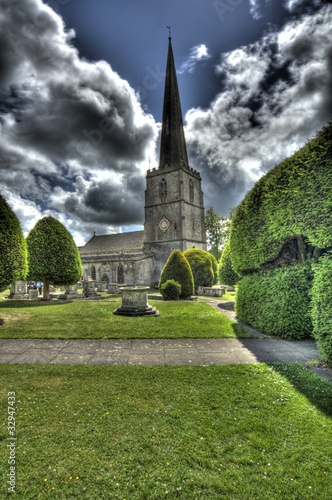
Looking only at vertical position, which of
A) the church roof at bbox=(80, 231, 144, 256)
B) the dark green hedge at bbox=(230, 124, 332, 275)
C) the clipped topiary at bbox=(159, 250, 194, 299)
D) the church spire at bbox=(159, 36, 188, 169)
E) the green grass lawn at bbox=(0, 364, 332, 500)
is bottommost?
the green grass lawn at bbox=(0, 364, 332, 500)

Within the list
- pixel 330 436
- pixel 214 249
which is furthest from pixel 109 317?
pixel 214 249

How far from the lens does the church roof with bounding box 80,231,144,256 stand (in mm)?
43469

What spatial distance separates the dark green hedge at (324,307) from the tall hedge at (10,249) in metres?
10.4

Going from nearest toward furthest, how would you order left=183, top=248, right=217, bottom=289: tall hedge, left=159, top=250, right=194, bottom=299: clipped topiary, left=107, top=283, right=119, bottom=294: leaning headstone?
left=159, top=250, right=194, bottom=299: clipped topiary → left=183, top=248, right=217, bottom=289: tall hedge → left=107, top=283, right=119, bottom=294: leaning headstone

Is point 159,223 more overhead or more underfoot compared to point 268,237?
more overhead

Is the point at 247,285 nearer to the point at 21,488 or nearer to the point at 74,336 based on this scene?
the point at 74,336

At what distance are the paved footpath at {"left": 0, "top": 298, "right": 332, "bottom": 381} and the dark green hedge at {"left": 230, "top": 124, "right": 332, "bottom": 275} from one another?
2696mm

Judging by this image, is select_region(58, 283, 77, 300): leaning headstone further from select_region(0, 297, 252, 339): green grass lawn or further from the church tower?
the church tower

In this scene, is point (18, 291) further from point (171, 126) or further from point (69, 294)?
point (171, 126)

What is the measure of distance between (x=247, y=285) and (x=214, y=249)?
3868 cm

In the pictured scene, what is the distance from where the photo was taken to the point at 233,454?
258cm

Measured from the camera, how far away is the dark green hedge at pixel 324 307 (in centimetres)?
489

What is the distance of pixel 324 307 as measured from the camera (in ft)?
16.8

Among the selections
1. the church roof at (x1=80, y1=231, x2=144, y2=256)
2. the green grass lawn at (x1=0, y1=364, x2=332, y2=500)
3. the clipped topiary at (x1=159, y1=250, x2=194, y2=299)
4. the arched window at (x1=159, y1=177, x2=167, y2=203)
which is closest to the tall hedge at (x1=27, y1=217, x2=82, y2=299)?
the clipped topiary at (x1=159, y1=250, x2=194, y2=299)
